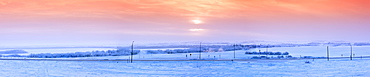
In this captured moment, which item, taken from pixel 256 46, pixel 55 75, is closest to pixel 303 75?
pixel 55 75

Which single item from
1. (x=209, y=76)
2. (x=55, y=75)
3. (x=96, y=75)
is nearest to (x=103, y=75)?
(x=96, y=75)

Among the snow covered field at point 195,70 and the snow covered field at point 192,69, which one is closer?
the snow covered field at point 195,70

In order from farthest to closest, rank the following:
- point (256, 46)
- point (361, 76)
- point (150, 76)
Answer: point (256, 46)
point (150, 76)
point (361, 76)

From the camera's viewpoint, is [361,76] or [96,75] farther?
[96,75]

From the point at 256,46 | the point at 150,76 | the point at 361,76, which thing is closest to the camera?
the point at 361,76

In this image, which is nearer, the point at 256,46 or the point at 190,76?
the point at 190,76

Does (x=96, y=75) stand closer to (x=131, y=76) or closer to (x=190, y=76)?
(x=131, y=76)

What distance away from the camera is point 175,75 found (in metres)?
36.3

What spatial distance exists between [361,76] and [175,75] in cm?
1329

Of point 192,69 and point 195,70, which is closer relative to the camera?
point 195,70

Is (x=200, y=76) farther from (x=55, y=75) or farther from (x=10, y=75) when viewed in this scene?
(x=10, y=75)

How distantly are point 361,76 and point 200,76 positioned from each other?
1109cm

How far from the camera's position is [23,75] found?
115 ft

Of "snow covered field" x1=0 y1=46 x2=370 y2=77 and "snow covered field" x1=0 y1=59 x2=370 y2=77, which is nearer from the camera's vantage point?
"snow covered field" x1=0 y1=59 x2=370 y2=77
